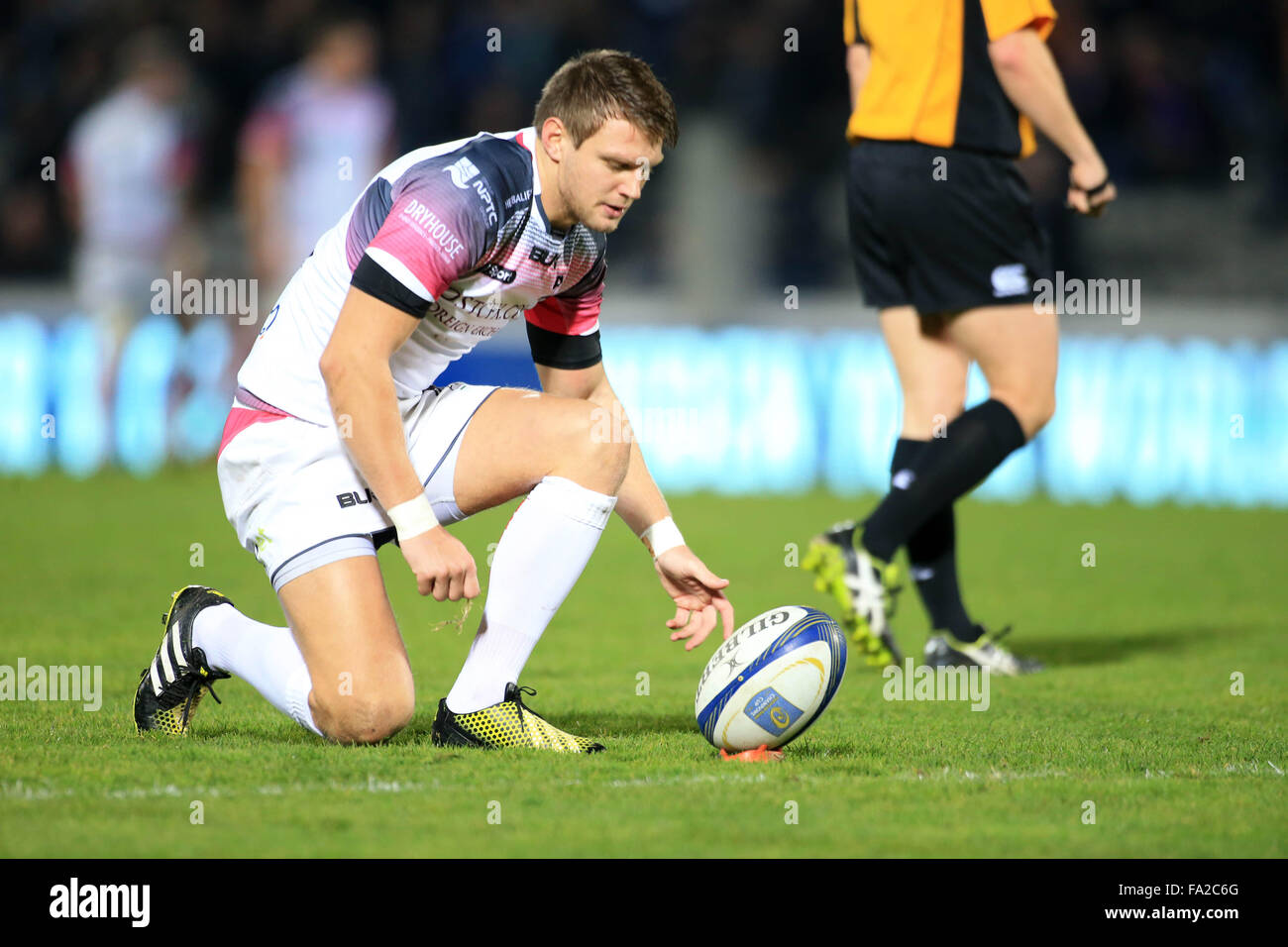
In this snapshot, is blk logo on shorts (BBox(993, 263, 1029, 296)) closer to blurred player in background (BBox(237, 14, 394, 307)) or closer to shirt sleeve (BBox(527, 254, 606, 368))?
shirt sleeve (BBox(527, 254, 606, 368))

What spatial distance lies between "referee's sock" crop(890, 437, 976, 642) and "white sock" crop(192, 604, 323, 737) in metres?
2.27

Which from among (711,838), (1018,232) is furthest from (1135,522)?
(711,838)

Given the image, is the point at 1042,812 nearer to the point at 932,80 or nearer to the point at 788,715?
the point at 788,715

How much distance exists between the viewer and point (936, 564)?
18.8ft

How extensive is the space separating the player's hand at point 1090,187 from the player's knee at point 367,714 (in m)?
2.90

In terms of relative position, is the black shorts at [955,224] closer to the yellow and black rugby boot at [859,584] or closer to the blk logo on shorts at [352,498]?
the yellow and black rugby boot at [859,584]

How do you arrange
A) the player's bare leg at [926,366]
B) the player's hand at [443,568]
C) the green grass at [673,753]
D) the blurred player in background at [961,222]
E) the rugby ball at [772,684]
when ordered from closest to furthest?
the green grass at [673,753] < the player's hand at [443,568] < the rugby ball at [772,684] < the blurred player in background at [961,222] < the player's bare leg at [926,366]

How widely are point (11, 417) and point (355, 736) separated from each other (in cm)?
923

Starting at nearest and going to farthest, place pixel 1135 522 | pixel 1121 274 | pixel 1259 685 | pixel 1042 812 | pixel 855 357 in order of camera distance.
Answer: pixel 1042 812 → pixel 1259 685 → pixel 1135 522 → pixel 855 357 → pixel 1121 274

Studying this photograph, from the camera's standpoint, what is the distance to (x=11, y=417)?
12406mm

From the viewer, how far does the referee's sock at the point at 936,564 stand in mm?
5668

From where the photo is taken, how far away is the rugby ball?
13.1 ft

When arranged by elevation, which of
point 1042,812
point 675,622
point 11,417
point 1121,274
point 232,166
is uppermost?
point 232,166

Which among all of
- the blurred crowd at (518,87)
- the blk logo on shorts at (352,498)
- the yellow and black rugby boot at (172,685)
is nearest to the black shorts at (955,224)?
the blk logo on shorts at (352,498)
